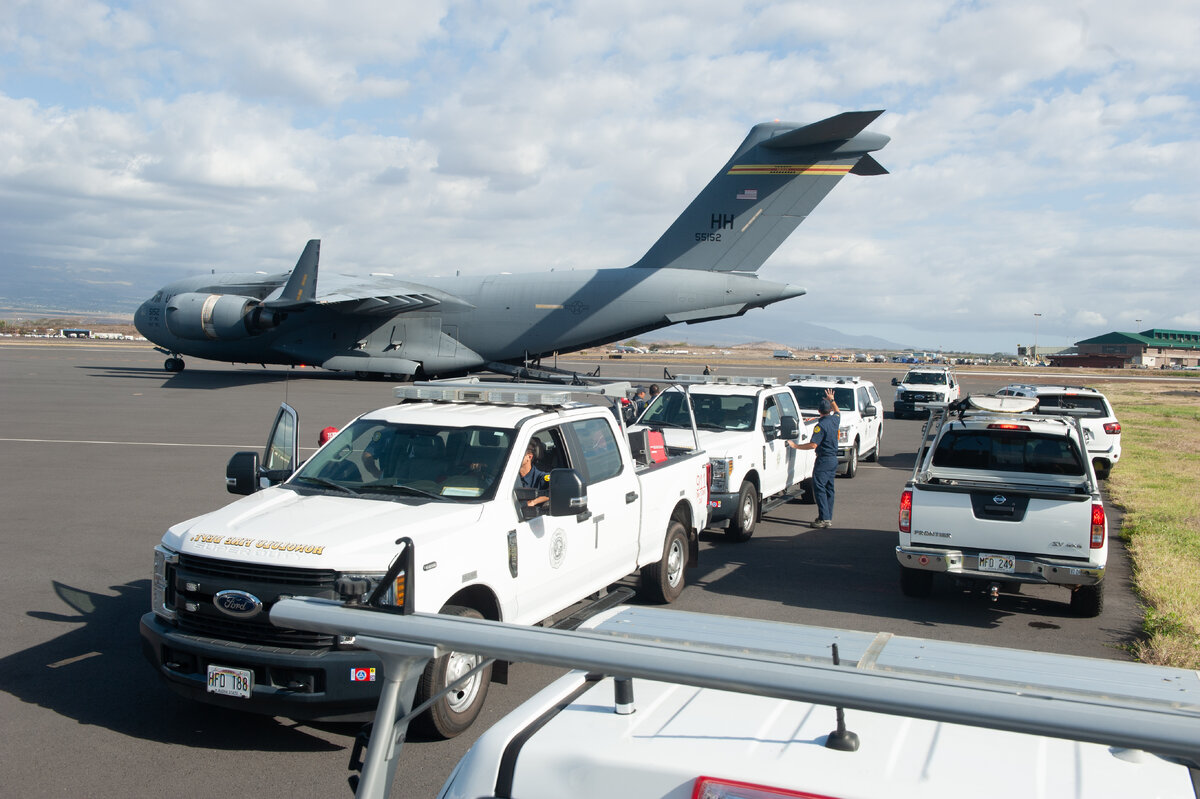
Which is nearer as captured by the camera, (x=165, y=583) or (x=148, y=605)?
(x=165, y=583)

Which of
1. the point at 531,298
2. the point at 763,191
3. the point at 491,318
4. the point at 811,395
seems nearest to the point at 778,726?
the point at 811,395

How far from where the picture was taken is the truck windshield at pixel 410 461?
6816 millimetres

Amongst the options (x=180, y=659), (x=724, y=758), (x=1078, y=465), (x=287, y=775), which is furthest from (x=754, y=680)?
(x=1078, y=465)

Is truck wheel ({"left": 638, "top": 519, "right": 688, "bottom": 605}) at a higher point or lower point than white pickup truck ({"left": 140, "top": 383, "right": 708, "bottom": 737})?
lower

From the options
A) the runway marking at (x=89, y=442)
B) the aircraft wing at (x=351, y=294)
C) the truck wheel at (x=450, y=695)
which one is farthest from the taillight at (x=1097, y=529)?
the aircraft wing at (x=351, y=294)

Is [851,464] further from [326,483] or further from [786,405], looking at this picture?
[326,483]

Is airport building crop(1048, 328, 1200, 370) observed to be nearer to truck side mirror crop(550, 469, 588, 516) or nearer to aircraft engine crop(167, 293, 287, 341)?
aircraft engine crop(167, 293, 287, 341)

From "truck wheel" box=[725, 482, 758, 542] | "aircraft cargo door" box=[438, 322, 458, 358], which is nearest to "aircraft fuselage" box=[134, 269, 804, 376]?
"aircraft cargo door" box=[438, 322, 458, 358]

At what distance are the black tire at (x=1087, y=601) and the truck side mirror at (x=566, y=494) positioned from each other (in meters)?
5.09

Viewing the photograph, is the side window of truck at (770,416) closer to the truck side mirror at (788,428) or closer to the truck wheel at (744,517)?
the truck side mirror at (788,428)

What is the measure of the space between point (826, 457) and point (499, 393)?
628 cm

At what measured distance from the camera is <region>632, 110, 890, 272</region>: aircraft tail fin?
25.1m

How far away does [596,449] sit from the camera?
7953 millimetres

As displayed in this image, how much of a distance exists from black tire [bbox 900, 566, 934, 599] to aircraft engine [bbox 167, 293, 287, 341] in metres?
28.6
